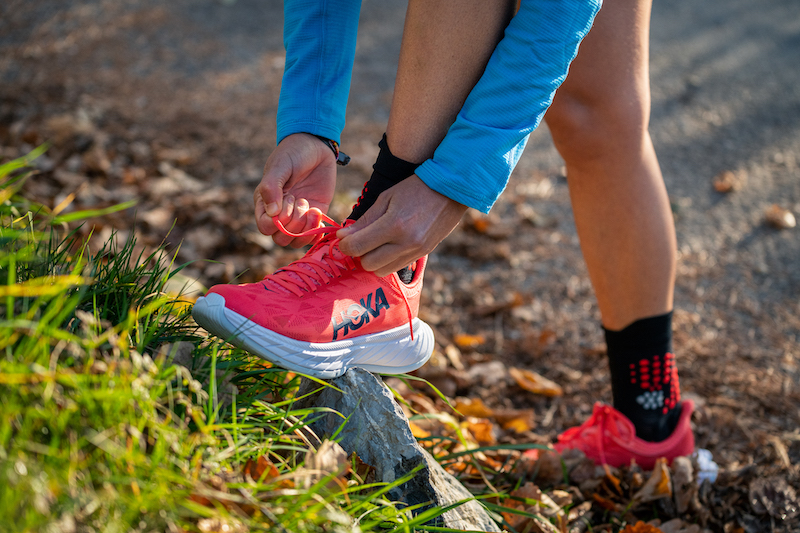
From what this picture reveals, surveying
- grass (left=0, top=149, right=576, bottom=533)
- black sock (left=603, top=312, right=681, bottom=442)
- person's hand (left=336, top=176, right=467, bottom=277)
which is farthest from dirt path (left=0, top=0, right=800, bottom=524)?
grass (left=0, top=149, right=576, bottom=533)

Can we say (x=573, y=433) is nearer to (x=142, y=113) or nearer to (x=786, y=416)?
(x=786, y=416)

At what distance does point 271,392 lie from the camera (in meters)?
1.25

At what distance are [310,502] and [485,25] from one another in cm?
103

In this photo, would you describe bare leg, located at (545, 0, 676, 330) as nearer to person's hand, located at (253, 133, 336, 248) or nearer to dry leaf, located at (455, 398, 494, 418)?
dry leaf, located at (455, 398, 494, 418)

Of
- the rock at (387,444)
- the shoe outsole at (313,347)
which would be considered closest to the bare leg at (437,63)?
the shoe outsole at (313,347)

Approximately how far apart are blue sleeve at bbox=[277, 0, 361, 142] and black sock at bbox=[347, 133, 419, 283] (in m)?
0.24

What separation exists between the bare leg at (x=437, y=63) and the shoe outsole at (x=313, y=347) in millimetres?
461

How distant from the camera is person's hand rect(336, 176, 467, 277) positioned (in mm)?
1180

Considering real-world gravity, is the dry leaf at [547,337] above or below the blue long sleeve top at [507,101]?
below

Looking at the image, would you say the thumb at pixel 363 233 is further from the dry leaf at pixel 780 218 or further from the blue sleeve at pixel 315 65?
the dry leaf at pixel 780 218

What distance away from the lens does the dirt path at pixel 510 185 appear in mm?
2201

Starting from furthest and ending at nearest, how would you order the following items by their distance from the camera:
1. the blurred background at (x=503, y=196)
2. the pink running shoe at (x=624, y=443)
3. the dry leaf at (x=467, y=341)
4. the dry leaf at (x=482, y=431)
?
Answer: the dry leaf at (x=467, y=341), the blurred background at (x=503, y=196), the dry leaf at (x=482, y=431), the pink running shoe at (x=624, y=443)

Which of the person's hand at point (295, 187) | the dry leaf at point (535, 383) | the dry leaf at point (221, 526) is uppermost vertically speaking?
the person's hand at point (295, 187)

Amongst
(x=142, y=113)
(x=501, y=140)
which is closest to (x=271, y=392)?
(x=501, y=140)
